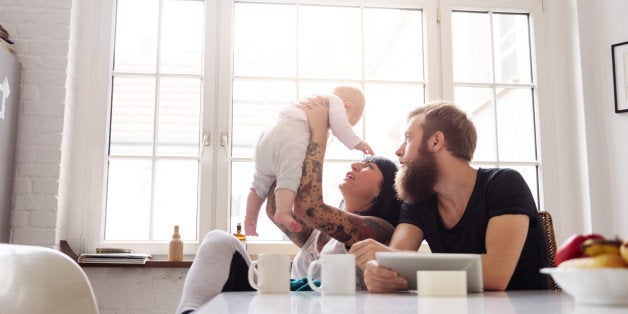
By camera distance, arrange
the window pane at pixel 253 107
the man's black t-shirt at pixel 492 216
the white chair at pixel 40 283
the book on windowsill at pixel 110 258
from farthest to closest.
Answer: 1. the window pane at pixel 253 107
2. the book on windowsill at pixel 110 258
3. the man's black t-shirt at pixel 492 216
4. the white chair at pixel 40 283

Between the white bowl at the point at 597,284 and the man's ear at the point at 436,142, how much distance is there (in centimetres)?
137

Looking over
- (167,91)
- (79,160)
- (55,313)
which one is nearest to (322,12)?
(167,91)

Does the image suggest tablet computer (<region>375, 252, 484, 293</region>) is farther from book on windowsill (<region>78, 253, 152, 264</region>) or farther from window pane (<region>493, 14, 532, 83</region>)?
window pane (<region>493, 14, 532, 83</region>)

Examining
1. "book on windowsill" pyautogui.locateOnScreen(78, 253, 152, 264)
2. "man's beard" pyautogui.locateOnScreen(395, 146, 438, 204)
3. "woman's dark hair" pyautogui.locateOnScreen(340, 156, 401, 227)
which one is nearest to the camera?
"man's beard" pyautogui.locateOnScreen(395, 146, 438, 204)

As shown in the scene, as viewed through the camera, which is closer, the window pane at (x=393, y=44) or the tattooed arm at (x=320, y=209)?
the tattooed arm at (x=320, y=209)

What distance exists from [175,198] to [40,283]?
2.32m

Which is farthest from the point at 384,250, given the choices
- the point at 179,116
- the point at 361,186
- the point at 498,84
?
the point at 498,84

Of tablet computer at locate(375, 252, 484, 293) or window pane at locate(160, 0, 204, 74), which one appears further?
window pane at locate(160, 0, 204, 74)

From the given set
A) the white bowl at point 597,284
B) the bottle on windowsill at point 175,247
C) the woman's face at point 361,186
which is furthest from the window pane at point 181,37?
the white bowl at point 597,284

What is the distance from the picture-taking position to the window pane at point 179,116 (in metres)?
3.86

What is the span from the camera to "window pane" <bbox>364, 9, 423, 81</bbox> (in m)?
4.09

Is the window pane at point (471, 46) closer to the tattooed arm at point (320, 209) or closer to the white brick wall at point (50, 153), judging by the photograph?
the tattooed arm at point (320, 209)

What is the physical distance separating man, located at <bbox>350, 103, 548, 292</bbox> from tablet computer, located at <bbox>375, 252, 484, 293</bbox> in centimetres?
38

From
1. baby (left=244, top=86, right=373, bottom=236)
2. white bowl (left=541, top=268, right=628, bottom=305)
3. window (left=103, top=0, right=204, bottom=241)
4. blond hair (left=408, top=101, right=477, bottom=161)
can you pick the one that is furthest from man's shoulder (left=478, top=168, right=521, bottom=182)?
window (left=103, top=0, right=204, bottom=241)
